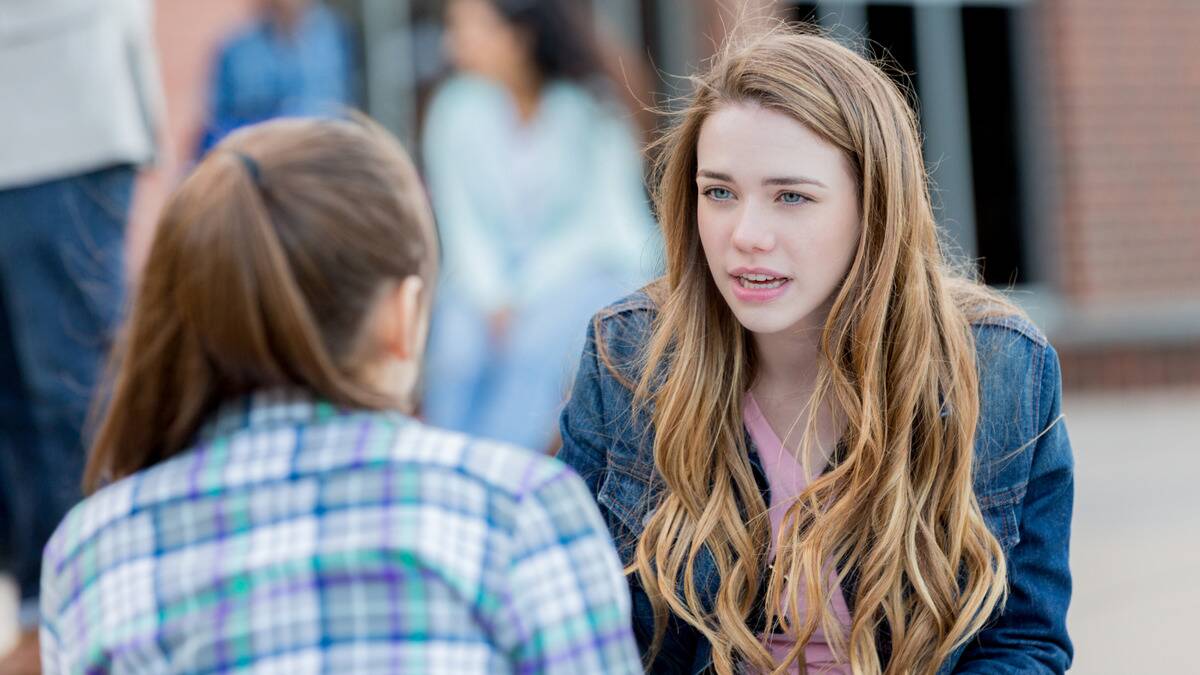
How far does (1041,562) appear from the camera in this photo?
223cm

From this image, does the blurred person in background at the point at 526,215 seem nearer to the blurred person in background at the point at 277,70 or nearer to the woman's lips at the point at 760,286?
the blurred person in background at the point at 277,70

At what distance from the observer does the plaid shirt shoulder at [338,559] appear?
152 centimetres

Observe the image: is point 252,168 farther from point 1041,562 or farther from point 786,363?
point 1041,562

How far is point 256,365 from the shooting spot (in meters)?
1.58

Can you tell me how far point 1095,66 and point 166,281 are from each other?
7.72 m

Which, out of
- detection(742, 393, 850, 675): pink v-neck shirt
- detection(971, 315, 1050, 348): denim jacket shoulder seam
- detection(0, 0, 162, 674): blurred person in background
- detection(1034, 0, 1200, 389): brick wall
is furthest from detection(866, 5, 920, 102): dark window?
detection(742, 393, 850, 675): pink v-neck shirt

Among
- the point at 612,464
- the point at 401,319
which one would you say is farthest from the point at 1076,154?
the point at 401,319

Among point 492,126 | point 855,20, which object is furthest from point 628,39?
point 492,126

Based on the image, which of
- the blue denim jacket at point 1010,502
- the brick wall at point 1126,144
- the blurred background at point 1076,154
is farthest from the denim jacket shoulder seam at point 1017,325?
the brick wall at point 1126,144

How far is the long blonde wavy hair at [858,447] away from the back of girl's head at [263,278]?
28.4 inches

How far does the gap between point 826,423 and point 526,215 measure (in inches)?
118

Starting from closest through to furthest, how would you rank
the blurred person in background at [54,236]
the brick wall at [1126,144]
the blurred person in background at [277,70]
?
the blurred person in background at [54,236] < the blurred person in background at [277,70] < the brick wall at [1126,144]

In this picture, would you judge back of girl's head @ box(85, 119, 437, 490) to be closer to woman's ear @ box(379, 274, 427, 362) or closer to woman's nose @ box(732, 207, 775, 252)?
woman's ear @ box(379, 274, 427, 362)

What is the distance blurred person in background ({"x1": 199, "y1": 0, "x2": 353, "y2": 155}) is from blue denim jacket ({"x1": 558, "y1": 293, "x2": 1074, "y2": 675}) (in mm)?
3379
